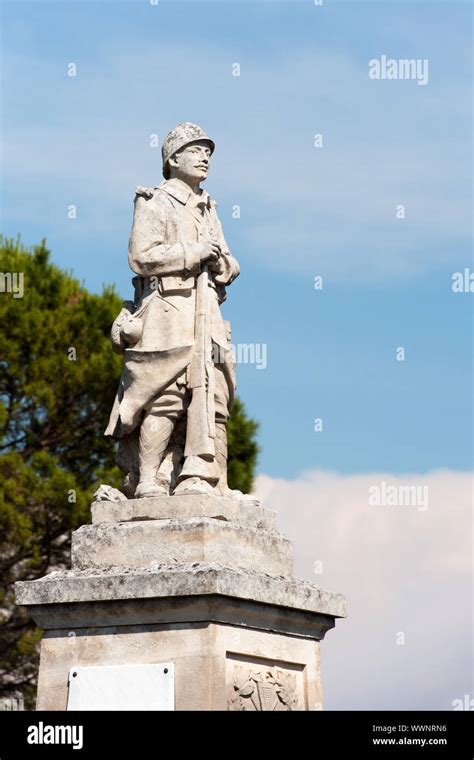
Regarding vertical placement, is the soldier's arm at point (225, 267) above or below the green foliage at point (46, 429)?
below

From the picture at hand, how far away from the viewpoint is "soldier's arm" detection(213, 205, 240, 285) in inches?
505

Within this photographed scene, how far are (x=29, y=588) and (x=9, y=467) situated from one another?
15876 mm

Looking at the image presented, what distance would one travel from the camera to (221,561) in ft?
38.2

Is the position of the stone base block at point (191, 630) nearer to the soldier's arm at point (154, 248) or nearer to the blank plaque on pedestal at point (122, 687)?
the blank plaque on pedestal at point (122, 687)

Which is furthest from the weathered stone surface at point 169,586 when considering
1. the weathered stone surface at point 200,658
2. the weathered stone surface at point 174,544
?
the weathered stone surface at point 200,658

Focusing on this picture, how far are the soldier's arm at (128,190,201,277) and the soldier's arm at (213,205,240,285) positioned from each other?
33 cm

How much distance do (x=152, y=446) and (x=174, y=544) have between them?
2.93 feet

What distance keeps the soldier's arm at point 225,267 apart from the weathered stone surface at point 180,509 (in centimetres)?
187

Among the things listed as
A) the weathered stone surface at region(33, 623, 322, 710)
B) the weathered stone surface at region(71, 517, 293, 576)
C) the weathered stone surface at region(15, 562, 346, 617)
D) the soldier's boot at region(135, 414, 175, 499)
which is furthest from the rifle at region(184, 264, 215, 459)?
the weathered stone surface at region(33, 623, 322, 710)

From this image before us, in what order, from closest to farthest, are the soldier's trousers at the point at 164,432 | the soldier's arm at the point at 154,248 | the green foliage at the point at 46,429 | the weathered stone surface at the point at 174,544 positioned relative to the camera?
the weathered stone surface at the point at 174,544 → the soldier's trousers at the point at 164,432 → the soldier's arm at the point at 154,248 → the green foliage at the point at 46,429

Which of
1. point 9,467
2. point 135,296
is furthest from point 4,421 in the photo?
point 135,296

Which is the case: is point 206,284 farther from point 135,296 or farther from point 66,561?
point 66,561

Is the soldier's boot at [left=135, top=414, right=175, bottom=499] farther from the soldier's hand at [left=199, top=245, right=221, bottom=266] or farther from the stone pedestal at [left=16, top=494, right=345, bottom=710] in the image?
the soldier's hand at [left=199, top=245, right=221, bottom=266]

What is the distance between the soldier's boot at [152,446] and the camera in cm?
1220
